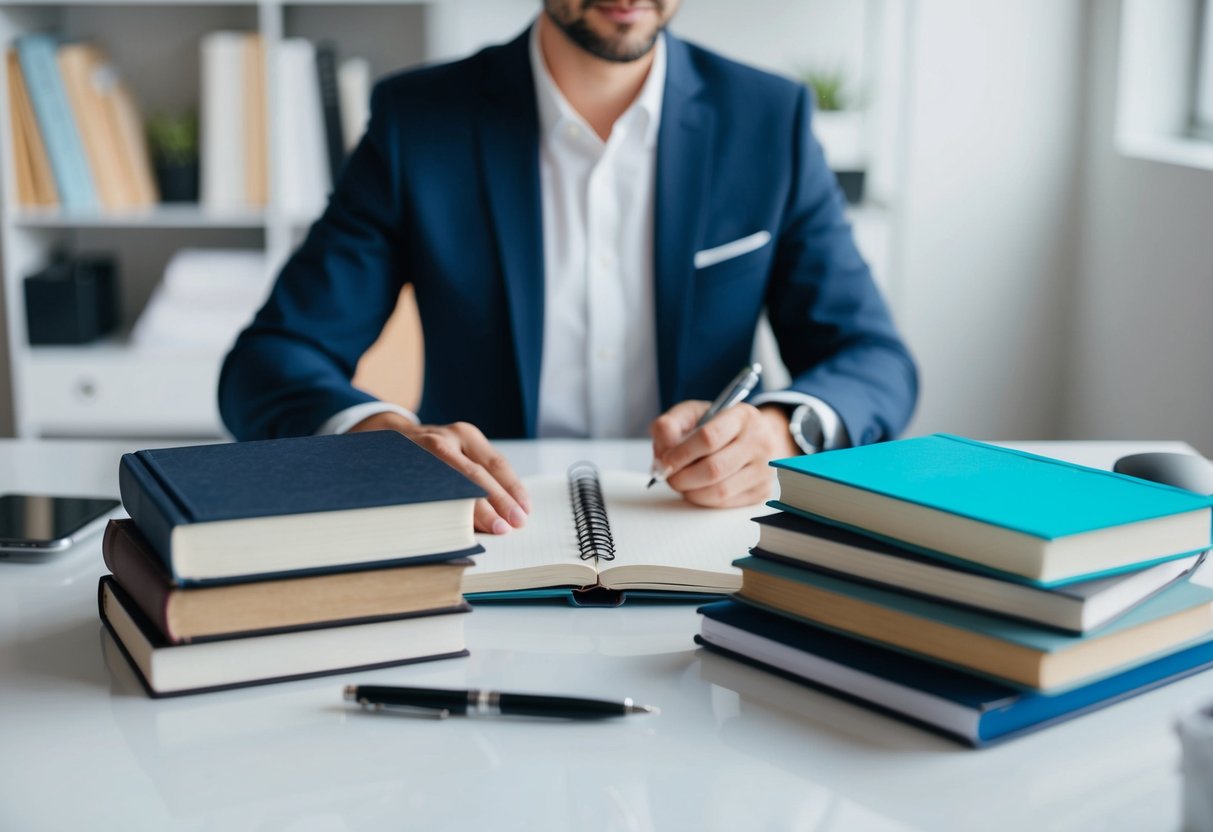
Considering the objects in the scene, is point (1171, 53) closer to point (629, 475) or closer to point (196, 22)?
point (629, 475)

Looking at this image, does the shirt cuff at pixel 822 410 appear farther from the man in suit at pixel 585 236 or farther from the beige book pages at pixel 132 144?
the beige book pages at pixel 132 144

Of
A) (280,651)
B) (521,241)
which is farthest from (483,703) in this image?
(521,241)

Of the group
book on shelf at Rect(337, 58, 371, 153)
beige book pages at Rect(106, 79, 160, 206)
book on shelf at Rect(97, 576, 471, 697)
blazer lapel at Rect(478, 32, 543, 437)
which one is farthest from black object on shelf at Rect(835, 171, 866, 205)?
book on shelf at Rect(97, 576, 471, 697)

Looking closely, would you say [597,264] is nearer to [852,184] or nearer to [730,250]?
[730,250]

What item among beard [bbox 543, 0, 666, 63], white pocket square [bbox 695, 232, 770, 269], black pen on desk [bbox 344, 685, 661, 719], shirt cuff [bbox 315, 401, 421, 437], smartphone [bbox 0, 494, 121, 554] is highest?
beard [bbox 543, 0, 666, 63]

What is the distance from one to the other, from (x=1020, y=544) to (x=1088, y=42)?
2.50 metres

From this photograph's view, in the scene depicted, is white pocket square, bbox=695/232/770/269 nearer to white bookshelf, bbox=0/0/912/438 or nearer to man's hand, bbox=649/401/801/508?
man's hand, bbox=649/401/801/508

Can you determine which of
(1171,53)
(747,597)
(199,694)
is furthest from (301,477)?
(1171,53)

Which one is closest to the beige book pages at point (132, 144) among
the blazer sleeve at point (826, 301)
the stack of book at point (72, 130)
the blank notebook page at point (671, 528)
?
the stack of book at point (72, 130)

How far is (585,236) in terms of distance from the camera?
1.71 metres

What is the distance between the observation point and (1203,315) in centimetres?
223

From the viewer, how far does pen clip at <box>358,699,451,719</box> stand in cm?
75

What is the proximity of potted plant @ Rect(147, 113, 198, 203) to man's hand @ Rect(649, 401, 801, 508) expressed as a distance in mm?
2220

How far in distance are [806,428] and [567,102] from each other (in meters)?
0.63
